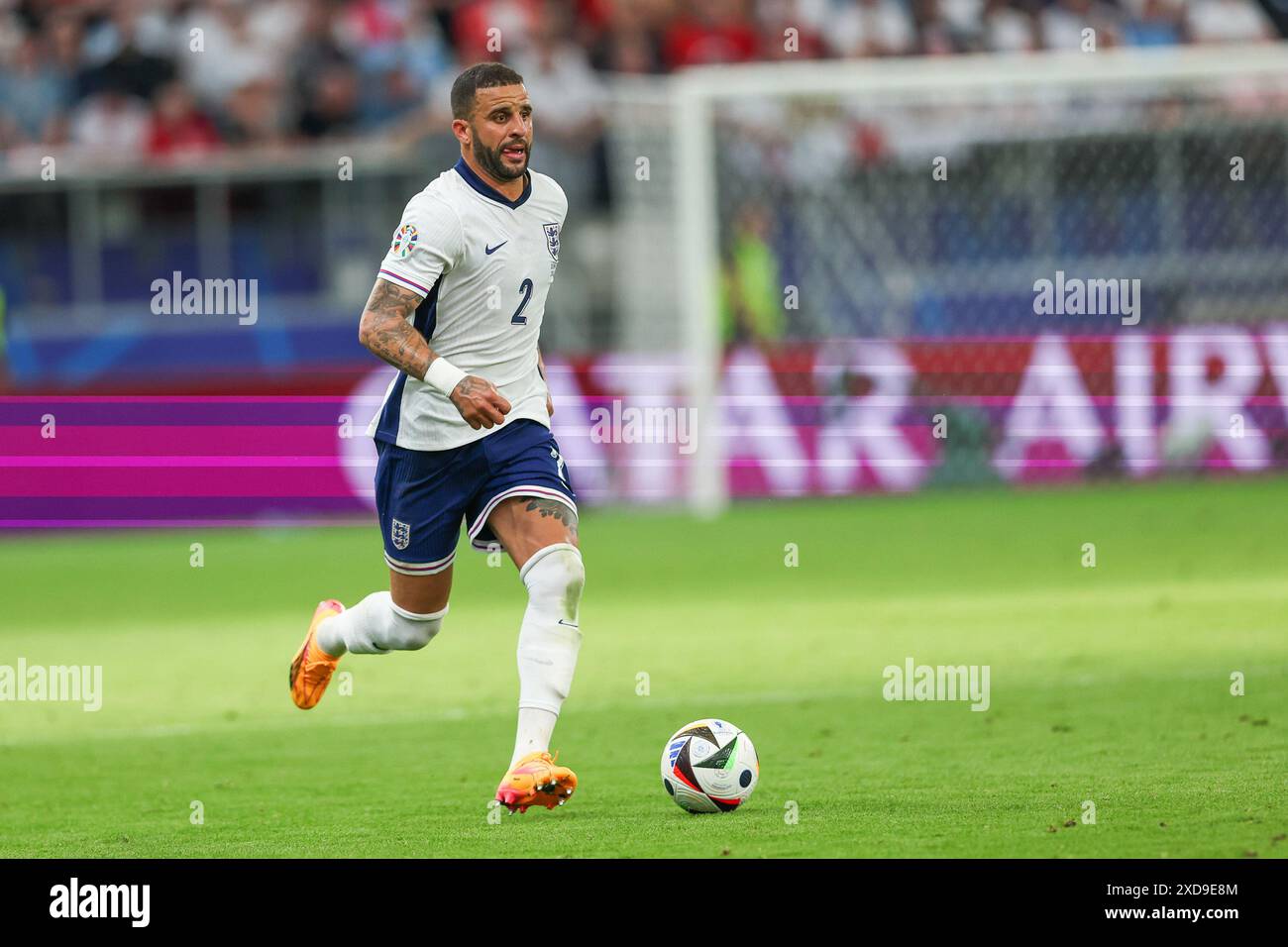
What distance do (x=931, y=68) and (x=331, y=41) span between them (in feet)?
23.5

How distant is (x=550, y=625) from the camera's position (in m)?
7.14

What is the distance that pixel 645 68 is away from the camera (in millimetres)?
23500

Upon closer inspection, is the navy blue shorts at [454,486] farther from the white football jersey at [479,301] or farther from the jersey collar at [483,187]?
the jersey collar at [483,187]

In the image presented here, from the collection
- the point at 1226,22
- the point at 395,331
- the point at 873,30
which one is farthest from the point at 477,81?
A: the point at 1226,22

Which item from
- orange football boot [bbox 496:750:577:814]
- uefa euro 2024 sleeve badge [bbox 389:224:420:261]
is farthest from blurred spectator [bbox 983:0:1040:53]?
orange football boot [bbox 496:750:577:814]

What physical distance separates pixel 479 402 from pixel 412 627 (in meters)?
1.26

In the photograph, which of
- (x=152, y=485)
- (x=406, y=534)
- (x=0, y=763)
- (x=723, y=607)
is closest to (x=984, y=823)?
(x=406, y=534)

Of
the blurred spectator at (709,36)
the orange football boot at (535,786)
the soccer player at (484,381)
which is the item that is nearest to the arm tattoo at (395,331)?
the soccer player at (484,381)

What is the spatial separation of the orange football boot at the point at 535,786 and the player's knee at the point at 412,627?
3.53 feet

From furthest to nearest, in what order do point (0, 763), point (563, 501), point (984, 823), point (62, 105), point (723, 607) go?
point (62, 105), point (723, 607), point (0, 763), point (563, 501), point (984, 823)

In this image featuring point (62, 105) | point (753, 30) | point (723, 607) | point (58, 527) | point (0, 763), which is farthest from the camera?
point (753, 30)

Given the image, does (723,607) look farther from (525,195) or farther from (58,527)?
(58,527)

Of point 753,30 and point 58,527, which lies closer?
point 58,527

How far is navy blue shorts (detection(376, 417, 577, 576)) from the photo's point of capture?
7.29m
